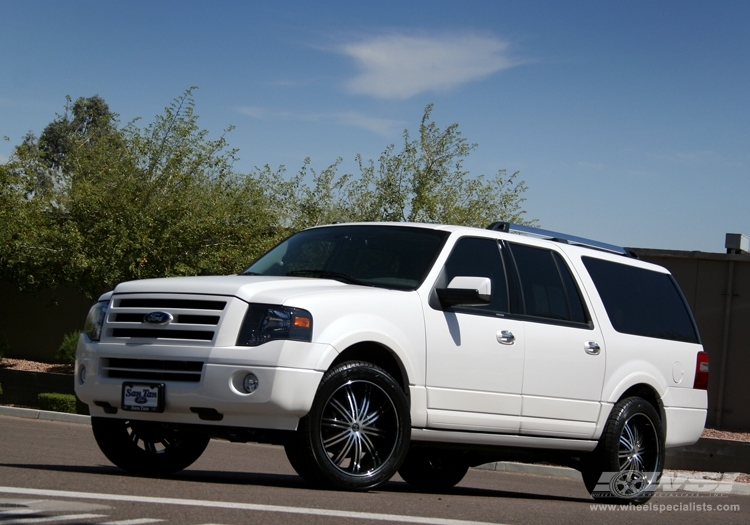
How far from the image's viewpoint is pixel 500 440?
26.5ft

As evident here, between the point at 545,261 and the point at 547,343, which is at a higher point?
Result: the point at 545,261

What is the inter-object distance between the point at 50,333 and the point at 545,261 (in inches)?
883

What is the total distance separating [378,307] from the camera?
7273 millimetres

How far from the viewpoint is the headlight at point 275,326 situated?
6.77 metres

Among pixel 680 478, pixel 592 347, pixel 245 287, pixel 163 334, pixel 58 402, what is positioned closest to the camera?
pixel 245 287

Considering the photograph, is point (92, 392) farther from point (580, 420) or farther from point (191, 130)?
point (191, 130)

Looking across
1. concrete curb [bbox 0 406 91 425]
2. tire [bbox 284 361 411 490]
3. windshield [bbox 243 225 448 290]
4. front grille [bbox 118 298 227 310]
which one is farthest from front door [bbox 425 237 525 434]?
concrete curb [bbox 0 406 91 425]

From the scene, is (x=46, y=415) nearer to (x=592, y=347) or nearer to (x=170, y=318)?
(x=592, y=347)

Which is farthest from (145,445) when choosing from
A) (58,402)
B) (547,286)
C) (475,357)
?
(58,402)

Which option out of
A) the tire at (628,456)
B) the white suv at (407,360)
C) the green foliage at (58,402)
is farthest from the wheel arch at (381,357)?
the green foliage at (58,402)

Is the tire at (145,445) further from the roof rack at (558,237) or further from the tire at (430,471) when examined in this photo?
the roof rack at (558,237)

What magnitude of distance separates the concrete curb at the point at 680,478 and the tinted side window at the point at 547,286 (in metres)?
4.89

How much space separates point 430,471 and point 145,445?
9.34 ft

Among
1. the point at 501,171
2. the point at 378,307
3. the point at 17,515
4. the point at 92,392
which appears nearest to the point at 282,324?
the point at 378,307
